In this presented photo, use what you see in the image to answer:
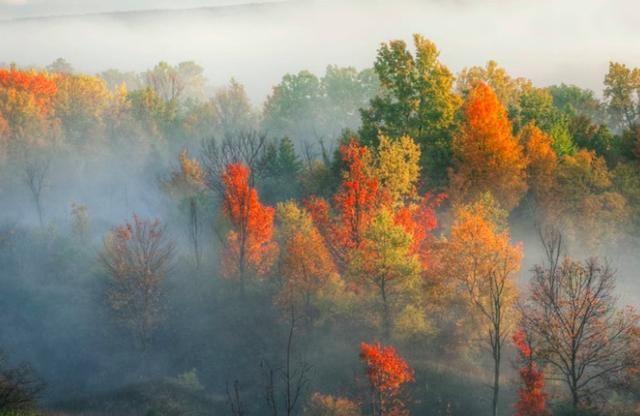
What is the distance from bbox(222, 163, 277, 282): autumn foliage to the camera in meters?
64.1

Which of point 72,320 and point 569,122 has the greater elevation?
point 569,122

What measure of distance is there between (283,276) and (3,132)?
62.3 m

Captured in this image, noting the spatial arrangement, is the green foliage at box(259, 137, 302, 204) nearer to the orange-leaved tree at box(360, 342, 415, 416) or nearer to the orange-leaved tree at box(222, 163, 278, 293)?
the orange-leaved tree at box(222, 163, 278, 293)

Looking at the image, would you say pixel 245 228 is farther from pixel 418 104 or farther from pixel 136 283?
pixel 418 104

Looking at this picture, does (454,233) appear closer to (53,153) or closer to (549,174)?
(549,174)

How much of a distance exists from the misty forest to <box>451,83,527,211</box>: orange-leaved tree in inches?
6.7

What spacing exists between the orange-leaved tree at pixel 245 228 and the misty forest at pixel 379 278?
17 cm

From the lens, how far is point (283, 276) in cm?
6050

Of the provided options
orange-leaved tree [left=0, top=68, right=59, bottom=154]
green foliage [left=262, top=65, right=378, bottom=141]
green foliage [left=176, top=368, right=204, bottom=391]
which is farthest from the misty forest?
green foliage [left=262, top=65, right=378, bottom=141]

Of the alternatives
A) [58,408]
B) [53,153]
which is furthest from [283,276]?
[53,153]

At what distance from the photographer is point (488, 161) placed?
212ft

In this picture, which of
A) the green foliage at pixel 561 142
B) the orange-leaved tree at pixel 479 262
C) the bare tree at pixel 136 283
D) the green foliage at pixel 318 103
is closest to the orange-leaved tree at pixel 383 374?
the orange-leaved tree at pixel 479 262

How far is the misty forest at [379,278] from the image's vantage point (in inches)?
1868

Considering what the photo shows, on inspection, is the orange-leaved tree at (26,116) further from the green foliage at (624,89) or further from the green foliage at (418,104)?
the green foliage at (624,89)
